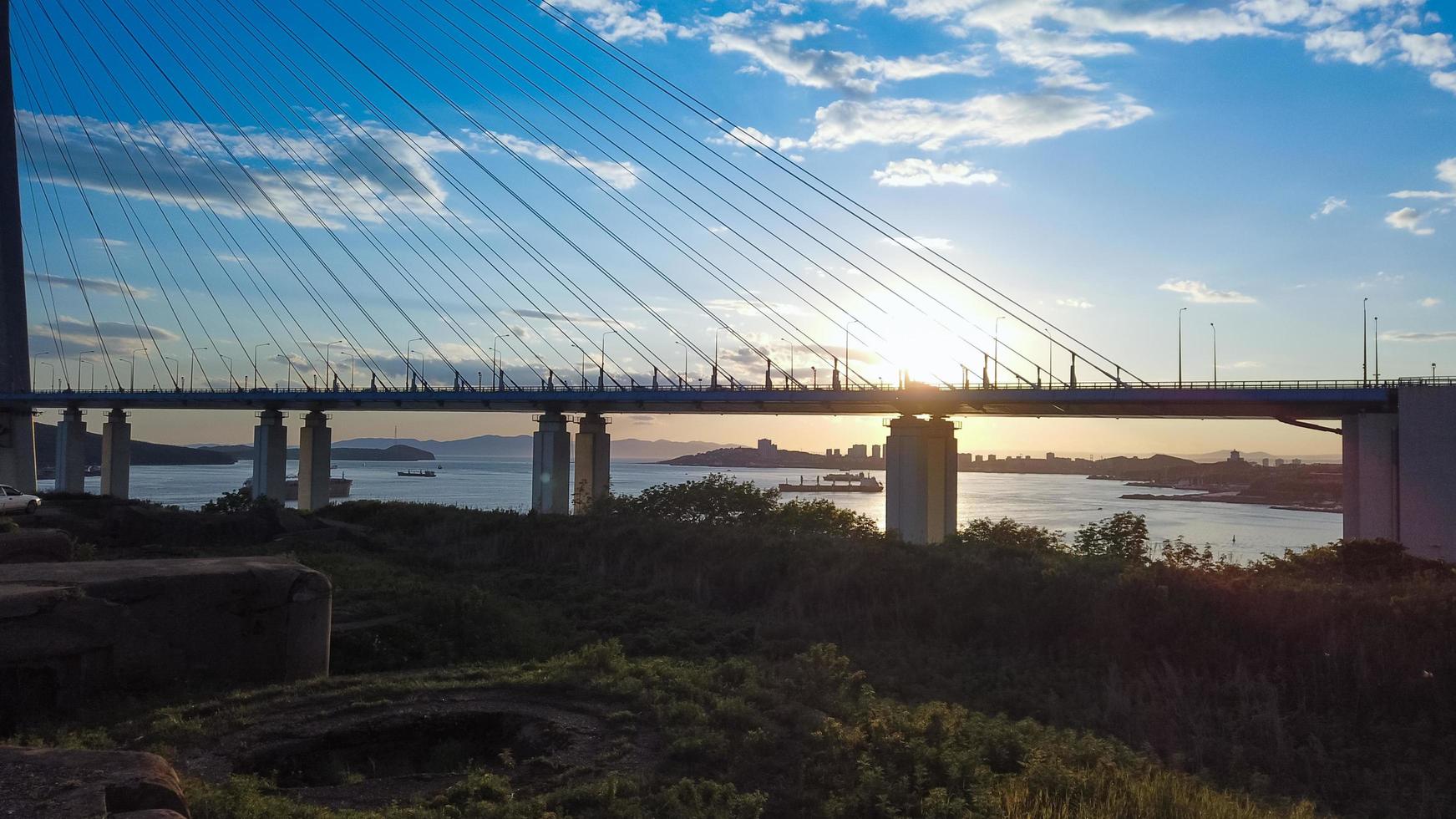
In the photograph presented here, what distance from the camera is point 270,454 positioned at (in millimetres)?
72688

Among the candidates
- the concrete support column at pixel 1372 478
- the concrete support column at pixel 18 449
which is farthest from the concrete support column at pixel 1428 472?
the concrete support column at pixel 18 449

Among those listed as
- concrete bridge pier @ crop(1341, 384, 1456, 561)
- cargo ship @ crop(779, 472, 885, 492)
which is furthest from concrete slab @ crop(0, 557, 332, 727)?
cargo ship @ crop(779, 472, 885, 492)

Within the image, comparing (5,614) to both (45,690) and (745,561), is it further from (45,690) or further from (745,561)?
(745,561)

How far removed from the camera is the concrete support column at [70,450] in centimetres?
8094

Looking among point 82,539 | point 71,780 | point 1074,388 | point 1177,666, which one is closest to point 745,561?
point 1177,666

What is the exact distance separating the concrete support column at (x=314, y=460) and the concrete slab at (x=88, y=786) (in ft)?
234

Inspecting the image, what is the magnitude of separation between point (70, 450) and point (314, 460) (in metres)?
24.9

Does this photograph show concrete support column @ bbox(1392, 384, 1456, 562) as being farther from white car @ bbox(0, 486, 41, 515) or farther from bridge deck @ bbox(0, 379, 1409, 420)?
white car @ bbox(0, 486, 41, 515)

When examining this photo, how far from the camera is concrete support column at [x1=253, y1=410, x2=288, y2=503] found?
238ft

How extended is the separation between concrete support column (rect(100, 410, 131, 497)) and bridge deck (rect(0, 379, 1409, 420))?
9210mm

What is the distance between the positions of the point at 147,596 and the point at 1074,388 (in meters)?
42.7

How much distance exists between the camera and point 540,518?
96.5ft

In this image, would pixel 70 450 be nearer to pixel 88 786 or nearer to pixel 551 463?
pixel 551 463

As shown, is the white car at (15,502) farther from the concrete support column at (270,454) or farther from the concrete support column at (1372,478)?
the concrete support column at (1372,478)
